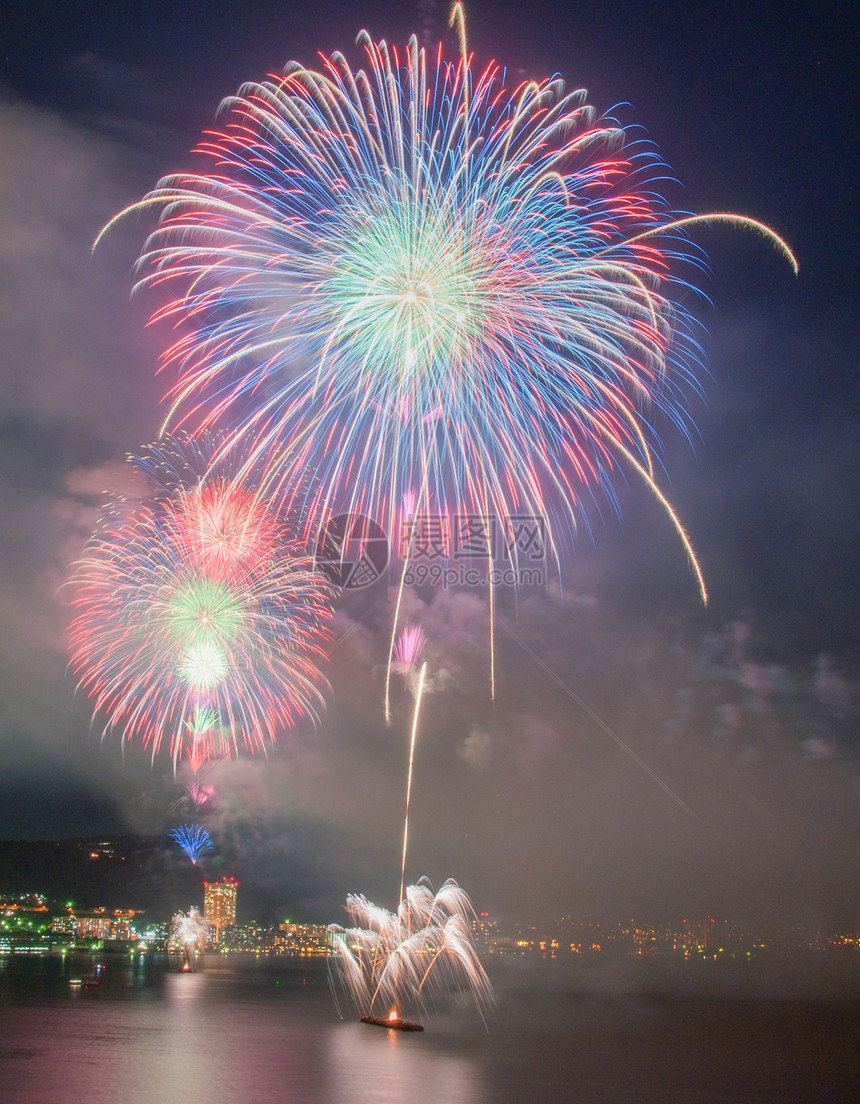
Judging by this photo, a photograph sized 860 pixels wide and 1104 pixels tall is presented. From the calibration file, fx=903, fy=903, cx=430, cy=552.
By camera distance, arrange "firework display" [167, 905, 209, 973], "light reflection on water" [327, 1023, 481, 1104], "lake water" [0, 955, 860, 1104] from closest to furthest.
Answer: "light reflection on water" [327, 1023, 481, 1104] < "lake water" [0, 955, 860, 1104] < "firework display" [167, 905, 209, 973]

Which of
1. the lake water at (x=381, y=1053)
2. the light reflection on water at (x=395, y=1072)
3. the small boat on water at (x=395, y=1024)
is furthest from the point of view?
the small boat on water at (x=395, y=1024)

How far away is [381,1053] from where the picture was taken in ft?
144

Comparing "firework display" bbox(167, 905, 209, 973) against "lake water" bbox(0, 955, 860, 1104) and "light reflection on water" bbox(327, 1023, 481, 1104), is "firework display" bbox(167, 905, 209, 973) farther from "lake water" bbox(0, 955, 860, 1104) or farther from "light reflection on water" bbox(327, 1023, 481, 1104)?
"light reflection on water" bbox(327, 1023, 481, 1104)

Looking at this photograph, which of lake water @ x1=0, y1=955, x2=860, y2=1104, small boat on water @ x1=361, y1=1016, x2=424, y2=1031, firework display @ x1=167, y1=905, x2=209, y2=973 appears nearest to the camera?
lake water @ x1=0, y1=955, x2=860, y2=1104

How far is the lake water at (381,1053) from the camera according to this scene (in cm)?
3266

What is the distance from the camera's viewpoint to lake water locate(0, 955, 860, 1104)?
1286 inches

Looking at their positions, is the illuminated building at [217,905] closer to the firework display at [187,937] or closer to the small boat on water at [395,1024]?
the firework display at [187,937]

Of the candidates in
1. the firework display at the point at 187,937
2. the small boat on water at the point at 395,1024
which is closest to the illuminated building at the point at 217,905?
the firework display at the point at 187,937

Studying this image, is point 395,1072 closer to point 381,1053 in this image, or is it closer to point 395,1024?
point 381,1053

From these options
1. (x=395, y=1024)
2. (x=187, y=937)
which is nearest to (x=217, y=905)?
(x=187, y=937)

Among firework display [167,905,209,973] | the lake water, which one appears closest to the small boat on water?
the lake water

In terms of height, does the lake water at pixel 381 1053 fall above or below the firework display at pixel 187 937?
above

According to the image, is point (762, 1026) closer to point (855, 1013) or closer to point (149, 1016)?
point (855, 1013)

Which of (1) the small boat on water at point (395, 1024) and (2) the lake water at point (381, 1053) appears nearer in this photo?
(2) the lake water at point (381, 1053)
